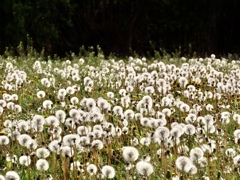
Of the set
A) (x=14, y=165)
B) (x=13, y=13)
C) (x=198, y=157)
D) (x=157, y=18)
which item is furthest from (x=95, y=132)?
(x=157, y=18)

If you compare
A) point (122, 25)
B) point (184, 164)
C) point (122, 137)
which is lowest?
point (184, 164)

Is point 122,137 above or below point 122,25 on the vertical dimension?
below

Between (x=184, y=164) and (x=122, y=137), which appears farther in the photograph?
(x=122, y=137)

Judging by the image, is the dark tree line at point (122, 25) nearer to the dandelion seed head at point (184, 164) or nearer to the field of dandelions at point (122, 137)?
the field of dandelions at point (122, 137)

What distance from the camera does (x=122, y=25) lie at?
20.0 metres

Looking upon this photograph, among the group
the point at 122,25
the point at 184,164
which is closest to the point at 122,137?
the point at 184,164

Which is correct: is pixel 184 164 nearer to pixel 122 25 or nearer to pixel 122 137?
pixel 122 137

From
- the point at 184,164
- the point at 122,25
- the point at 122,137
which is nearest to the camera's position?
the point at 184,164

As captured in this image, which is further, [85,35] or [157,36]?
[157,36]

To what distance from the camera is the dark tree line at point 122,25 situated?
18078 millimetres

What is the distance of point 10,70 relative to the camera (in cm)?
825

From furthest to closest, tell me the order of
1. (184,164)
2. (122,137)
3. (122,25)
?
(122,25), (122,137), (184,164)

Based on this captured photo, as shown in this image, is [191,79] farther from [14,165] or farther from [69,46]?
[69,46]

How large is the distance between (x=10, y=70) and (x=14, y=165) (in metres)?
5.16
